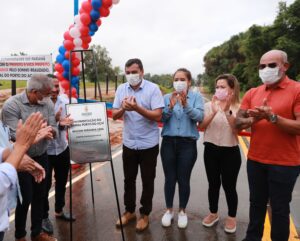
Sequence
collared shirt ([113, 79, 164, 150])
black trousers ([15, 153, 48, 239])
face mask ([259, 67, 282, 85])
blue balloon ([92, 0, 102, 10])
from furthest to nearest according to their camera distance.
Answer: blue balloon ([92, 0, 102, 10])
collared shirt ([113, 79, 164, 150])
black trousers ([15, 153, 48, 239])
face mask ([259, 67, 282, 85])

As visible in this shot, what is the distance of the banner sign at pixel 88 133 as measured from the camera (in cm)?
311

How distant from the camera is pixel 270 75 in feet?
9.18

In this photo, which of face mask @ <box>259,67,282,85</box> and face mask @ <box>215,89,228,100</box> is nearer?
face mask @ <box>259,67,282,85</box>

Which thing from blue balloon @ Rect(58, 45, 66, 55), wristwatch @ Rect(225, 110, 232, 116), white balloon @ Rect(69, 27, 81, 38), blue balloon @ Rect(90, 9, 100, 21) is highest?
blue balloon @ Rect(90, 9, 100, 21)

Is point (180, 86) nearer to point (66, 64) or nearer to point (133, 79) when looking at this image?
point (133, 79)

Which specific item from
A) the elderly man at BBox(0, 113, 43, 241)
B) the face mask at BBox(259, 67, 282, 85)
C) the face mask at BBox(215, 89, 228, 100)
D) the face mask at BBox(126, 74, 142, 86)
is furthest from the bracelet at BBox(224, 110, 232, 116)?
the elderly man at BBox(0, 113, 43, 241)

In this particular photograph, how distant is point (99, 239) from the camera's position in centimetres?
345

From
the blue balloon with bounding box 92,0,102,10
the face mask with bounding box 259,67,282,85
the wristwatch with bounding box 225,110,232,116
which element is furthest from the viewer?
the blue balloon with bounding box 92,0,102,10

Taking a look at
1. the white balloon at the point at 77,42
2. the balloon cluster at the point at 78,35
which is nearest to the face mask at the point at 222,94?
the balloon cluster at the point at 78,35

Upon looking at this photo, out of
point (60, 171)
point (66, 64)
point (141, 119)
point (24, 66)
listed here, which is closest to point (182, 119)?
point (141, 119)

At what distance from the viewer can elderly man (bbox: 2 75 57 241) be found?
9.53ft

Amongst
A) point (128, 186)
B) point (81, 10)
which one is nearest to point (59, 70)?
point (81, 10)

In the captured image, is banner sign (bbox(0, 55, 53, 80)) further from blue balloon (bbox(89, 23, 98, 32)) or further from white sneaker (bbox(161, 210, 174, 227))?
white sneaker (bbox(161, 210, 174, 227))

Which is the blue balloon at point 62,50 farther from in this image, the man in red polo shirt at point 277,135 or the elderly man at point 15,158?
the elderly man at point 15,158
